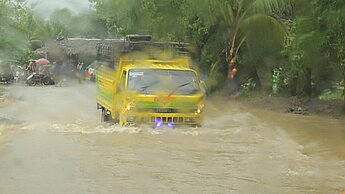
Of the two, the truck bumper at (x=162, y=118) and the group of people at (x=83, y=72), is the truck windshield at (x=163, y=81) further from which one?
the group of people at (x=83, y=72)

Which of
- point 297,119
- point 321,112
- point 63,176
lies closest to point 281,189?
point 63,176

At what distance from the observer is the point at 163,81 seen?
1352cm

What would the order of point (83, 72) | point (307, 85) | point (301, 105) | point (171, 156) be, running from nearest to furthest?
point (171, 156) → point (301, 105) → point (307, 85) → point (83, 72)

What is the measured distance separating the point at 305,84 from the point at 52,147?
1151 centimetres

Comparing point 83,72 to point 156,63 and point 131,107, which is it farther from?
point 131,107

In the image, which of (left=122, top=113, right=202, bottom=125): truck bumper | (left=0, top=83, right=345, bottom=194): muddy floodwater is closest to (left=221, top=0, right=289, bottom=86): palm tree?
(left=0, top=83, right=345, bottom=194): muddy floodwater

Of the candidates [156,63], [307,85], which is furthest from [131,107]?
[307,85]

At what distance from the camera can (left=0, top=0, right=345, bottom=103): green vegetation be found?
1672 centimetres

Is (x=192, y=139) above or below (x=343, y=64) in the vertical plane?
below

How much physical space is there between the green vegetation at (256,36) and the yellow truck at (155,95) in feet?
12.2

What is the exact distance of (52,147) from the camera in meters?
11.6

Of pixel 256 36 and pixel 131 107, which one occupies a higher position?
pixel 256 36

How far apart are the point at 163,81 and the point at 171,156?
309 centimetres

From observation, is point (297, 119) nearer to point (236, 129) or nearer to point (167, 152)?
point (236, 129)
